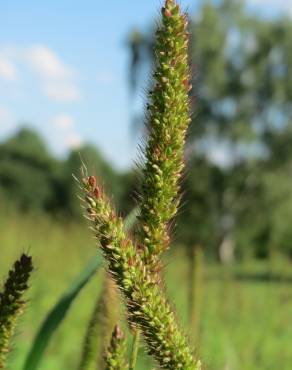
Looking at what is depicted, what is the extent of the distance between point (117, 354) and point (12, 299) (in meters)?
0.15

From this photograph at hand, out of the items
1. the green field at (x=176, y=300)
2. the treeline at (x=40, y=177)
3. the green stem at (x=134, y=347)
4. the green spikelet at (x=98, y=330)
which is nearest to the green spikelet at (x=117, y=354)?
the green stem at (x=134, y=347)

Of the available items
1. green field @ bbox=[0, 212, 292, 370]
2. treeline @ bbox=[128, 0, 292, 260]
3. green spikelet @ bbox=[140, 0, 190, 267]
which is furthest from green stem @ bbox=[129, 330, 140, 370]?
treeline @ bbox=[128, 0, 292, 260]

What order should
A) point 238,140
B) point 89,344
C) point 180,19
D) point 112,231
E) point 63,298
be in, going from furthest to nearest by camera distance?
point 238,140
point 89,344
point 63,298
point 180,19
point 112,231

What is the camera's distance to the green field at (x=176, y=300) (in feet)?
19.8

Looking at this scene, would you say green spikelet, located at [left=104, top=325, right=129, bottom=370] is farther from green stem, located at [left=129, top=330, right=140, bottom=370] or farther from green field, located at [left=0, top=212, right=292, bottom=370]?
green field, located at [left=0, top=212, right=292, bottom=370]

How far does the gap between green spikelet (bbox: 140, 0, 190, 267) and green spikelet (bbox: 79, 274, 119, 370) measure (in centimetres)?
34

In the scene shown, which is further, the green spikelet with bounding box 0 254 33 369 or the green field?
the green field

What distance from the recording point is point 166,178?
103 centimetres

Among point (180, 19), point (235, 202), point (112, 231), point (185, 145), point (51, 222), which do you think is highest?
point (235, 202)

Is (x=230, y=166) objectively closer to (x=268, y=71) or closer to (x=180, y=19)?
(x=268, y=71)

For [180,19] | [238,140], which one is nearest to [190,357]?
[180,19]

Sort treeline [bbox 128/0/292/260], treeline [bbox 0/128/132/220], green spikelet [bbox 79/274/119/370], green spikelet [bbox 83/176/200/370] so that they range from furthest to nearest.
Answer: treeline [bbox 0/128/132/220] → treeline [bbox 128/0/292/260] → green spikelet [bbox 79/274/119/370] → green spikelet [bbox 83/176/200/370]

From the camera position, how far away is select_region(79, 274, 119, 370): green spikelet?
135cm

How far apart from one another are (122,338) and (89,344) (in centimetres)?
27
